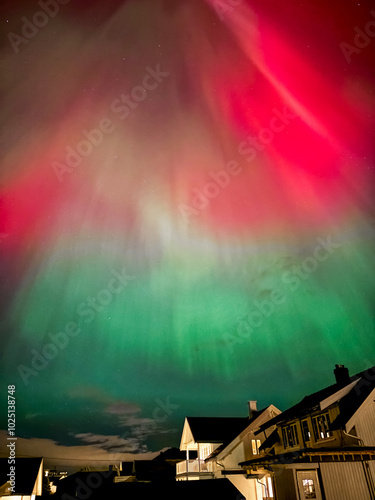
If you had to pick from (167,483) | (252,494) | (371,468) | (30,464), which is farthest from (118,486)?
(30,464)

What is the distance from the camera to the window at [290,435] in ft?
84.6

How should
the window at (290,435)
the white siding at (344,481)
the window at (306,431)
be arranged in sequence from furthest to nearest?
the window at (290,435) < the window at (306,431) < the white siding at (344,481)

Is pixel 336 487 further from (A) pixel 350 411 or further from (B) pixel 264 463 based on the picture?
(B) pixel 264 463

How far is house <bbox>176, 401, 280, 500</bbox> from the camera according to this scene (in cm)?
3200

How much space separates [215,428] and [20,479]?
2452 cm

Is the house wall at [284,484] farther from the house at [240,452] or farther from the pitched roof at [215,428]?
the pitched roof at [215,428]

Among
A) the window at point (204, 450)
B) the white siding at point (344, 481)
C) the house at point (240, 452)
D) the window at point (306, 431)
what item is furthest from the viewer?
the window at point (204, 450)

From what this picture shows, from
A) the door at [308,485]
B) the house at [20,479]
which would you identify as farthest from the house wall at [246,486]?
the house at [20,479]

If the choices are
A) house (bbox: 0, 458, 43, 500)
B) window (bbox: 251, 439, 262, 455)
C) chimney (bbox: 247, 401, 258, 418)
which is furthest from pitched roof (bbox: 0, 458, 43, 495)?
chimney (bbox: 247, 401, 258, 418)

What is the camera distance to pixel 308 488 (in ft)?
65.0

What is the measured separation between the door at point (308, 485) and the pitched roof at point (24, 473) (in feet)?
114

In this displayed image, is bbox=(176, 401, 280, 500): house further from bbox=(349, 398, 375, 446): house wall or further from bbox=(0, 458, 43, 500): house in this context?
bbox=(0, 458, 43, 500): house

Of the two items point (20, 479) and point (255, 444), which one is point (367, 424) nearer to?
point (255, 444)

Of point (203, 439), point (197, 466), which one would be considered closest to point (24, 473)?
point (197, 466)
